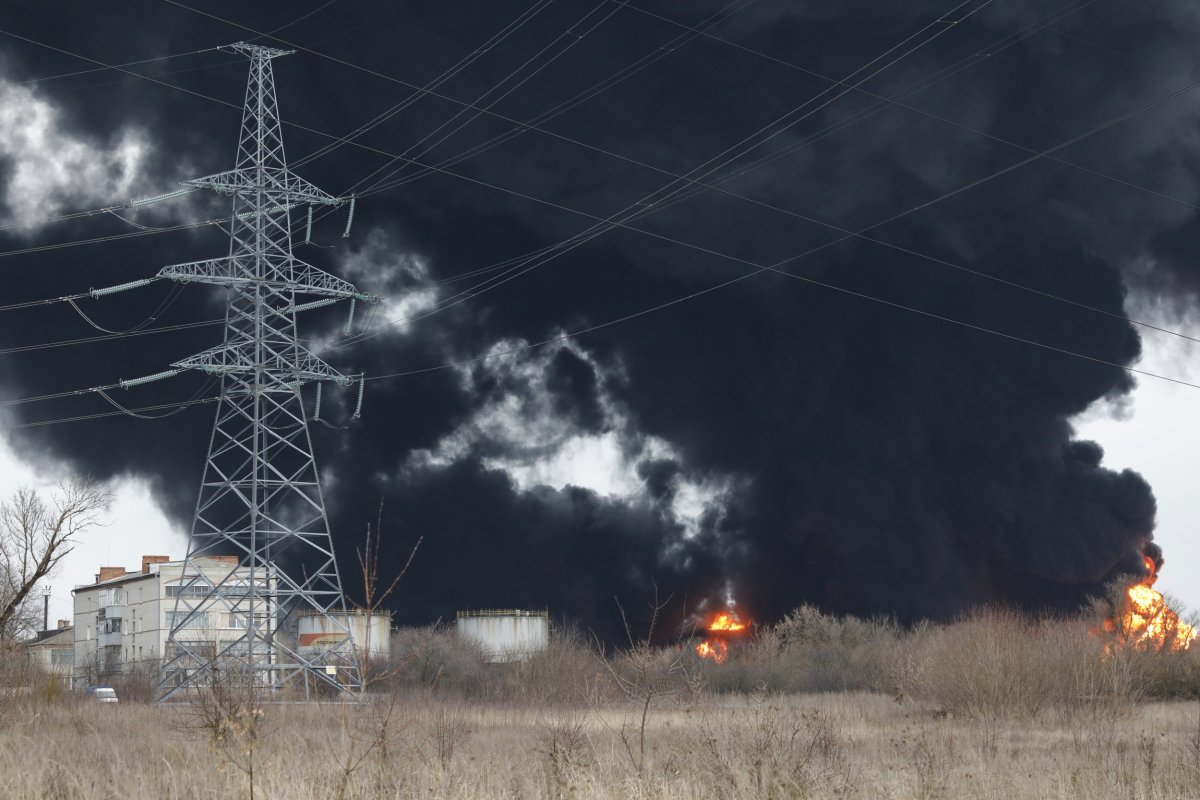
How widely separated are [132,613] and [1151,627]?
301 ft

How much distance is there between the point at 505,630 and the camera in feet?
330

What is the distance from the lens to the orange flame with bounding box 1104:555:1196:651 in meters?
53.3

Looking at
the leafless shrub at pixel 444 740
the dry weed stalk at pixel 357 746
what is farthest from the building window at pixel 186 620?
the dry weed stalk at pixel 357 746

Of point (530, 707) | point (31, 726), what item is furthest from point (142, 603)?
point (31, 726)

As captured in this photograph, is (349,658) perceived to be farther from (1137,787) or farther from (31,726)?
(1137,787)

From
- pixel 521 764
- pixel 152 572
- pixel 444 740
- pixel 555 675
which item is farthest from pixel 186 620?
pixel 152 572

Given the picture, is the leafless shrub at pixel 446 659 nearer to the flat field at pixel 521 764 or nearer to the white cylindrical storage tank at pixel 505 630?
the white cylindrical storage tank at pixel 505 630

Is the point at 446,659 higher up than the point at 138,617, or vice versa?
the point at 138,617

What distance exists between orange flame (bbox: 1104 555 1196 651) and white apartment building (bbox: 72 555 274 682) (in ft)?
237

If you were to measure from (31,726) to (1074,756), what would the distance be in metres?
25.6

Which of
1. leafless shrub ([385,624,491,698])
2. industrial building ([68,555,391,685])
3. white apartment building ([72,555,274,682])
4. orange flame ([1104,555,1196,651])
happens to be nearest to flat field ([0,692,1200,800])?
orange flame ([1104,555,1196,651])

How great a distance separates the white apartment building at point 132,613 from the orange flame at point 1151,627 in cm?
7216

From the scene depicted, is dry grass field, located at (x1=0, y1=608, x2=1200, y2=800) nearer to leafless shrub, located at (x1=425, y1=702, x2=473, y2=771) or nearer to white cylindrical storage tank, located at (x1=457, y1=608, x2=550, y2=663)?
leafless shrub, located at (x1=425, y1=702, x2=473, y2=771)

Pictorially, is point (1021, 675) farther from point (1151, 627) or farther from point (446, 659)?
point (446, 659)
